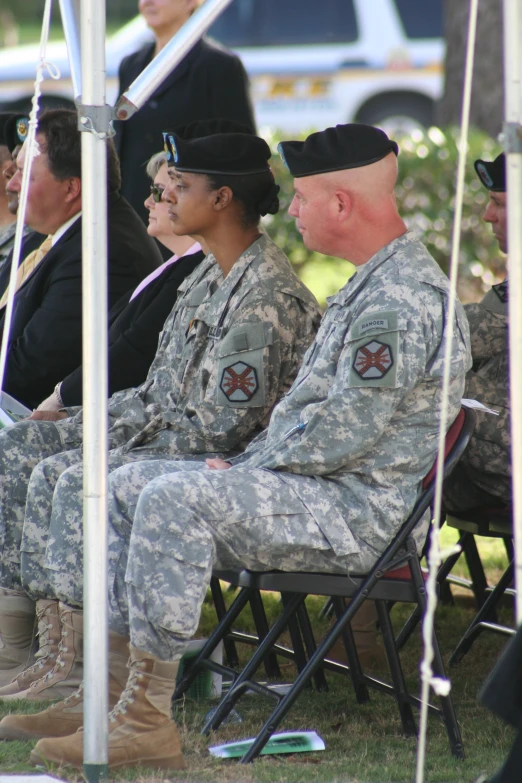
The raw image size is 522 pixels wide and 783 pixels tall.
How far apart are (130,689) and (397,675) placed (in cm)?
79

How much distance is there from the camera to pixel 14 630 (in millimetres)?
4094

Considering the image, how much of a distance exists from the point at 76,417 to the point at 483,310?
147 cm

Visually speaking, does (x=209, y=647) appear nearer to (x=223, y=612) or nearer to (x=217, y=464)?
(x=223, y=612)

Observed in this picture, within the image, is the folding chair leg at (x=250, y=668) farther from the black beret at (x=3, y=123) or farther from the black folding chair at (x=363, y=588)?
the black beret at (x=3, y=123)

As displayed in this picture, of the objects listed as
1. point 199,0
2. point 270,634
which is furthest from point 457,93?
point 270,634

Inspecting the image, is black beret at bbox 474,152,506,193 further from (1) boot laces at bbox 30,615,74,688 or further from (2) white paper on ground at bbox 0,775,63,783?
(2) white paper on ground at bbox 0,775,63,783

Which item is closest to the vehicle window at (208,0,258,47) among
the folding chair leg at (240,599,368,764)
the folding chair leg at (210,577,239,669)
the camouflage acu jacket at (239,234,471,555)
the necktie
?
the necktie

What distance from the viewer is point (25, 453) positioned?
4223 millimetres

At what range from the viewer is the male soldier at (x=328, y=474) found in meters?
3.15

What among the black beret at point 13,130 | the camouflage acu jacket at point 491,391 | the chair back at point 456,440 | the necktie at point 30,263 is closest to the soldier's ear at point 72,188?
the necktie at point 30,263

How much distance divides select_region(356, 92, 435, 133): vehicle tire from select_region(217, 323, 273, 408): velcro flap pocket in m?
15.0

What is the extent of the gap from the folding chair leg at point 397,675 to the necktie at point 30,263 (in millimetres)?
2213

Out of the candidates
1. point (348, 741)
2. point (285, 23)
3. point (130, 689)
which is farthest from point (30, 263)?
point (285, 23)

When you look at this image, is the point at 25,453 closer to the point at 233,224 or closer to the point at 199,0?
the point at 233,224
